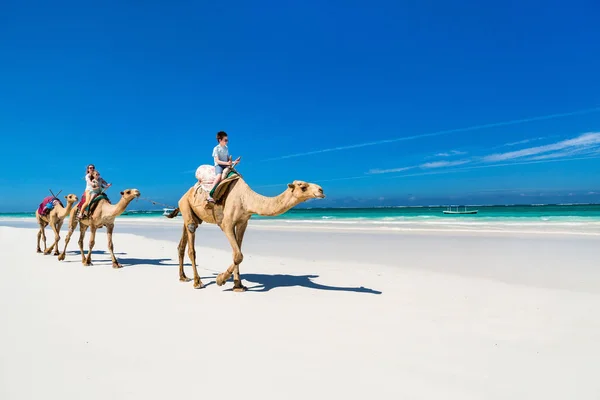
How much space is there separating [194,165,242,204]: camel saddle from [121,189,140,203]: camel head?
325 centimetres

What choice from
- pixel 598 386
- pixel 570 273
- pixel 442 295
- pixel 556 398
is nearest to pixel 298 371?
pixel 556 398

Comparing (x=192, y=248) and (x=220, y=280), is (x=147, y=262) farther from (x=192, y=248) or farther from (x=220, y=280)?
(x=220, y=280)

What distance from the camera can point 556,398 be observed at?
2.81 m

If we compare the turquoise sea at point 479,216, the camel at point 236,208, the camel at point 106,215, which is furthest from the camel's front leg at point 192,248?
the turquoise sea at point 479,216

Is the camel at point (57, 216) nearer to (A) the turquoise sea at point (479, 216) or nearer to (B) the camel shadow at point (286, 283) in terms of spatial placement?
(B) the camel shadow at point (286, 283)

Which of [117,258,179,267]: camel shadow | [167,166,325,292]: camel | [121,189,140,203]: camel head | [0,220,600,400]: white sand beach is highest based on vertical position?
[121,189,140,203]: camel head

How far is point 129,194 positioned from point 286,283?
17.5 feet

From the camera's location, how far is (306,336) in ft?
13.6

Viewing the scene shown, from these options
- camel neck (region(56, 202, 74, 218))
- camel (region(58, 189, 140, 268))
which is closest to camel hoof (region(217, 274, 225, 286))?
camel (region(58, 189, 140, 268))

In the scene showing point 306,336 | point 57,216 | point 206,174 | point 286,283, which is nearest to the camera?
point 306,336

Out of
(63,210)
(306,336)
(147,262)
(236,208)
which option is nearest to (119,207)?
(147,262)

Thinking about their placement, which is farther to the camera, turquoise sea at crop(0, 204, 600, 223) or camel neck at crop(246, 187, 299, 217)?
turquoise sea at crop(0, 204, 600, 223)

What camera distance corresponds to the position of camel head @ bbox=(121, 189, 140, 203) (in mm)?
9617

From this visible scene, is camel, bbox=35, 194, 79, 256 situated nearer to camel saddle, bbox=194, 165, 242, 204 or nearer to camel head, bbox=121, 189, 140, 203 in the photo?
camel head, bbox=121, 189, 140, 203
